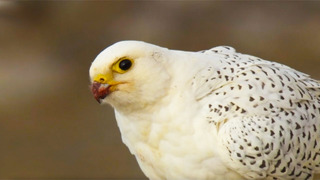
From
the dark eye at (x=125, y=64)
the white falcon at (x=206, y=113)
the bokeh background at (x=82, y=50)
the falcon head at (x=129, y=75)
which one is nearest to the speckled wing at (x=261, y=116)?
the white falcon at (x=206, y=113)

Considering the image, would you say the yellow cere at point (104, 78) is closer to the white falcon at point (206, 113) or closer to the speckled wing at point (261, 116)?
the white falcon at point (206, 113)

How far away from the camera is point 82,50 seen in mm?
8633

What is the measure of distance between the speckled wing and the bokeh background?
9.23 ft

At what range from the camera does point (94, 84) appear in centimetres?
371

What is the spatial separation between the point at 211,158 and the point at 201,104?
0.28 m

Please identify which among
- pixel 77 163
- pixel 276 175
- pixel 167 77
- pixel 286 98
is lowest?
pixel 77 163

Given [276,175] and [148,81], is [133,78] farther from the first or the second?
[276,175]

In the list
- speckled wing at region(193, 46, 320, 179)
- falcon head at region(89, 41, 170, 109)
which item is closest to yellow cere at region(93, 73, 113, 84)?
falcon head at region(89, 41, 170, 109)

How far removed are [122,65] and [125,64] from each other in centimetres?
2

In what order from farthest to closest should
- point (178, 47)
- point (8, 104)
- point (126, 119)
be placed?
point (178, 47) → point (8, 104) → point (126, 119)

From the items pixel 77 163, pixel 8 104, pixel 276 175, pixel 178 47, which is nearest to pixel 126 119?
pixel 276 175

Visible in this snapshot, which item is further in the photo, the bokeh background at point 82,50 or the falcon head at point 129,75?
the bokeh background at point 82,50

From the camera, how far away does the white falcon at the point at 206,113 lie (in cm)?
373

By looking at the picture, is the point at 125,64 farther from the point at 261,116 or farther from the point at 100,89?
the point at 261,116
